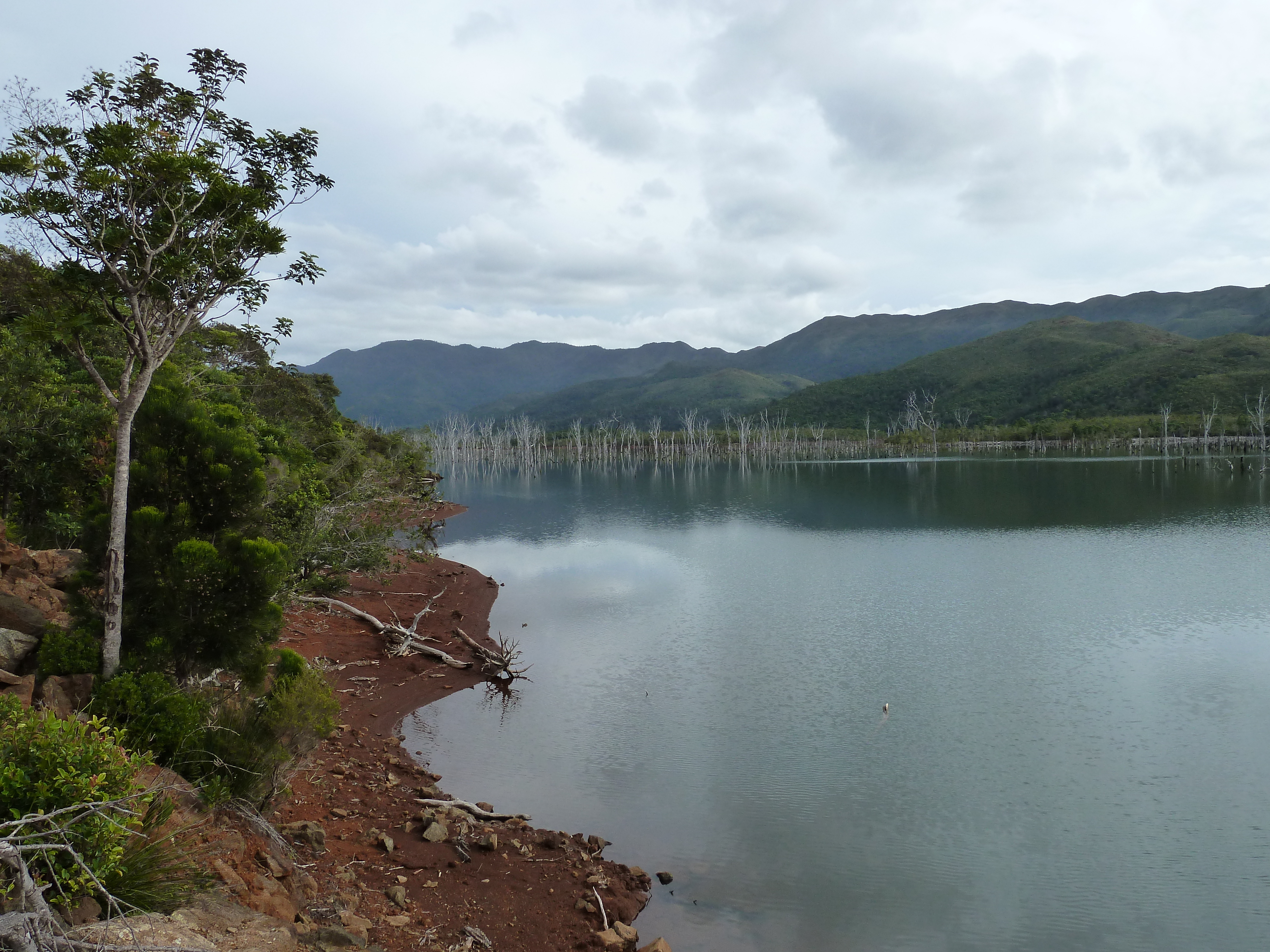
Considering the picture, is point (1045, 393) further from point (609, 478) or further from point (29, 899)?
point (29, 899)

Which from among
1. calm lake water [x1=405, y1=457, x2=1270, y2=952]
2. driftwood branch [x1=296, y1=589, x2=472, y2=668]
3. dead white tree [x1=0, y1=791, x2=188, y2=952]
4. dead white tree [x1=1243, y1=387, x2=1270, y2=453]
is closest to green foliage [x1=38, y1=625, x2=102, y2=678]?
dead white tree [x1=0, y1=791, x2=188, y2=952]

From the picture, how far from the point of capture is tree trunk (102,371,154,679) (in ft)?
29.1

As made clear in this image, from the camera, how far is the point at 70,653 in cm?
883

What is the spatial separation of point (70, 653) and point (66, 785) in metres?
4.51

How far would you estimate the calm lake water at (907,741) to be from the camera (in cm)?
923

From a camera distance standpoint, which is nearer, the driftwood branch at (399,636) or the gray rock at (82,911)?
the gray rock at (82,911)

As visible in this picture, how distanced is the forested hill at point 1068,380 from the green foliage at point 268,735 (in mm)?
145426

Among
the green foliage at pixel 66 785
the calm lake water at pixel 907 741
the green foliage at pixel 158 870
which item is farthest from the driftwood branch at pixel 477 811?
the green foliage at pixel 66 785

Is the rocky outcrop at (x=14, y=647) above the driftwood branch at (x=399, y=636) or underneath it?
above

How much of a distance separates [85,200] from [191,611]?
511cm

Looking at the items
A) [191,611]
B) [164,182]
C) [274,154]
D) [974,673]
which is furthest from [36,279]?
[974,673]

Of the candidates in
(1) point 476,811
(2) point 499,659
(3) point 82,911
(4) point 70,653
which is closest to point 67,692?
(4) point 70,653

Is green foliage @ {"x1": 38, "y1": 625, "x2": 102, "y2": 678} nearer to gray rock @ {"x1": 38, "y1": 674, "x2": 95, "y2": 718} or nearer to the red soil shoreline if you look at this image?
gray rock @ {"x1": 38, "y1": 674, "x2": 95, "y2": 718}

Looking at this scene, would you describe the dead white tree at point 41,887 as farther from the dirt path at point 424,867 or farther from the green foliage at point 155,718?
the green foliage at point 155,718
